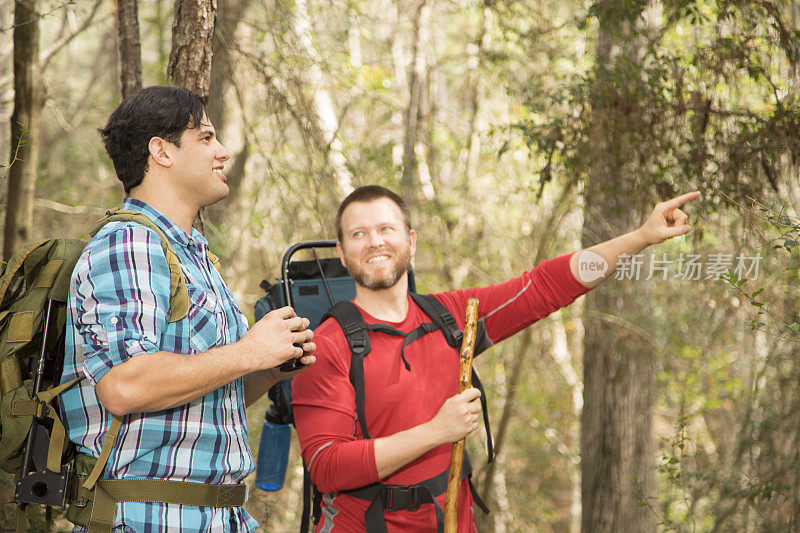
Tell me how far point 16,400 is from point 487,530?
20.2 ft

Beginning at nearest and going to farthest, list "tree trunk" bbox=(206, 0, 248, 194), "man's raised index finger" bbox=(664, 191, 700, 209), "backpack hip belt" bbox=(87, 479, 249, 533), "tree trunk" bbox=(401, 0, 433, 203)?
"backpack hip belt" bbox=(87, 479, 249, 533), "man's raised index finger" bbox=(664, 191, 700, 209), "tree trunk" bbox=(206, 0, 248, 194), "tree trunk" bbox=(401, 0, 433, 203)

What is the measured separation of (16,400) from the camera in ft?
6.64

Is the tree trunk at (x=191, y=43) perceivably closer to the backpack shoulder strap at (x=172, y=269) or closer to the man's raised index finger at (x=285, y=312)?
the backpack shoulder strap at (x=172, y=269)

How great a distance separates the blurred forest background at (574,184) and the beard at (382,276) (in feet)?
4.28

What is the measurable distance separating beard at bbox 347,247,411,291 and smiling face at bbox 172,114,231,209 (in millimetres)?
783

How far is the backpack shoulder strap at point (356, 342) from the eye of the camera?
105 inches

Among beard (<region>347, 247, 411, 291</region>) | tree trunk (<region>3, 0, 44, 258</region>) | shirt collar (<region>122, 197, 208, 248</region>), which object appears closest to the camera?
shirt collar (<region>122, 197, 208, 248</region>)

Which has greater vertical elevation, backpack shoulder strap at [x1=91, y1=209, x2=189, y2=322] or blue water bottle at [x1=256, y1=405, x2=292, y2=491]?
backpack shoulder strap at [x1=91, y1=209, x2=189, y2=322]

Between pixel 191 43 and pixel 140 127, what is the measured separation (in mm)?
1394

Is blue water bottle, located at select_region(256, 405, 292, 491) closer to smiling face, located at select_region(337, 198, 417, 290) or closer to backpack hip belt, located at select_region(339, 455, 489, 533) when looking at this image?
backpack hip belt, located at select_region(339, 455, 489, 533)

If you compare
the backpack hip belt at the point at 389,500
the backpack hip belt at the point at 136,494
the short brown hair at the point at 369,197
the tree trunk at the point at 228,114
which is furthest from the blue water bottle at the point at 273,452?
the tree trunk at the point at 228,114

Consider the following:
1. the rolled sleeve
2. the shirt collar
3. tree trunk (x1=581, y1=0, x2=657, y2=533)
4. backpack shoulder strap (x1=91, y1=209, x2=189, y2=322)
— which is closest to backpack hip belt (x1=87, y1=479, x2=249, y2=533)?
the rolled sleeve

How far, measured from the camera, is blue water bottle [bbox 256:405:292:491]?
3080 mm

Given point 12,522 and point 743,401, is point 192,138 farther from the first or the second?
point 743,401
